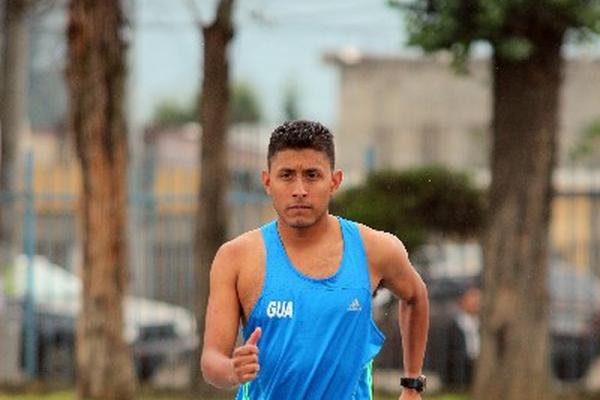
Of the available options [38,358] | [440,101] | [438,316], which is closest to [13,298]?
[38,358]

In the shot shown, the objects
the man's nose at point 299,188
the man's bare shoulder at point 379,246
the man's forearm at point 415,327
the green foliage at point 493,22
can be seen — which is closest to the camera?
the man's nose at point 299,188

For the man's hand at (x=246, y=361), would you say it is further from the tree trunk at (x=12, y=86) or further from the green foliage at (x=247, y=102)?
the green foliage at (x=247, y=102)

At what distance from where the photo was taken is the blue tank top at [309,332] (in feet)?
20.7

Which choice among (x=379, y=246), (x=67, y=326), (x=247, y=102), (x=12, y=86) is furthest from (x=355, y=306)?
(x=247, y=102)

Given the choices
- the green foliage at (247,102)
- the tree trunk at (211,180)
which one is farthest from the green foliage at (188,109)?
the tree trunk at (211,180)

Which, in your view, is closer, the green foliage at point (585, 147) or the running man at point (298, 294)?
the running man at point (298, 294)

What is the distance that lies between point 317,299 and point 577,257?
593 inches

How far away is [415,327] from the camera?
22.7 feet

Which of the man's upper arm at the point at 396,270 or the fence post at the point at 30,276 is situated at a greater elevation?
the man's upper arm at the point at 396,270

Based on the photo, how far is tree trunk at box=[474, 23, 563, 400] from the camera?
15711mm

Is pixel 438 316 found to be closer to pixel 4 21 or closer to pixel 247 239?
pixel 4 21

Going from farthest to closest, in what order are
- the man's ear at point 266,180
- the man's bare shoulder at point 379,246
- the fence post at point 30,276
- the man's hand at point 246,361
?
the fence post at point 30,276, the man's bare shoulder at point 379,246, the man's ear at point 266,180, the man's hand at point 246,361

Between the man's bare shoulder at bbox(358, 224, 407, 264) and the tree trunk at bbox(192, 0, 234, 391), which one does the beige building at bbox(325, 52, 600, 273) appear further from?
the man's bare shoulder at bbox(358, 224, 407, 264)

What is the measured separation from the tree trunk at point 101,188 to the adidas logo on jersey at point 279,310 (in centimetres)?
978
